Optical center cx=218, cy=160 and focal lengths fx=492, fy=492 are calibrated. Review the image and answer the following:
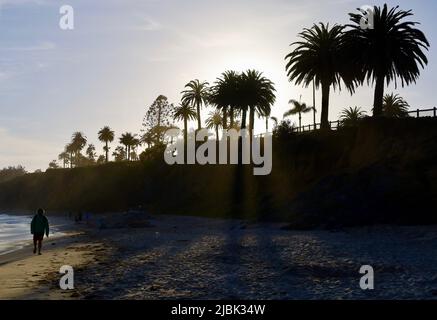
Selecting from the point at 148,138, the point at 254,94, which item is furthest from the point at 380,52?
the point at 148,138

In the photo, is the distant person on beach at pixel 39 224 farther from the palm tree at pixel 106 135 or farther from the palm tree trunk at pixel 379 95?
the palm tree at pixel 106 135

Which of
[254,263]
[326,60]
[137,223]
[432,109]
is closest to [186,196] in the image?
[137,223]

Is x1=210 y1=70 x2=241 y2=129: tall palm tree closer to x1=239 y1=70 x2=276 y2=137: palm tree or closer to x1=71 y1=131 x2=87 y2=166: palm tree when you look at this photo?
x1=239 y1=70 x2=276 y2=137: palm tree

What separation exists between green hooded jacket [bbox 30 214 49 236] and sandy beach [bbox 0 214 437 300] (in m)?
1.36

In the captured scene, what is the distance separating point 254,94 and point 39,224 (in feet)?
158

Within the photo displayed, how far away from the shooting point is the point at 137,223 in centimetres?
4491

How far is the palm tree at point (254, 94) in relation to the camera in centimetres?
6756

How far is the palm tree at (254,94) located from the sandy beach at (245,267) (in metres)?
40.5

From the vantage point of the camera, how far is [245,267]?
17609 mm

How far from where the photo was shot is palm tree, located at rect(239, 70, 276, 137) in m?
67.6

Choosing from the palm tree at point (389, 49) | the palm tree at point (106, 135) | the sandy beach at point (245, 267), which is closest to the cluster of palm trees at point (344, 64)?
the palm tree at point (389, 49)

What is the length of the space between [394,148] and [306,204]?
763 centimetres

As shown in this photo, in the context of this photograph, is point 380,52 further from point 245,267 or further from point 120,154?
point 120,154
